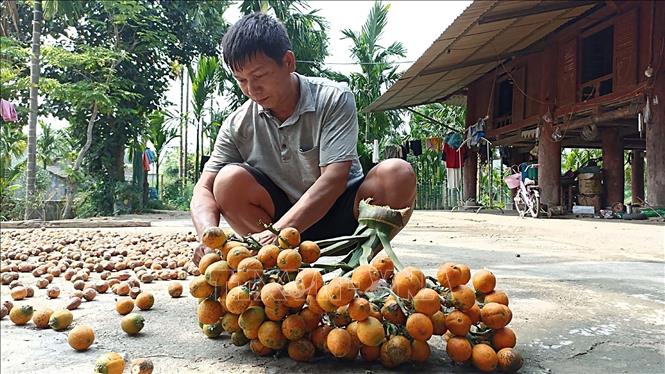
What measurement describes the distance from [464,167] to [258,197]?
10.6 metres

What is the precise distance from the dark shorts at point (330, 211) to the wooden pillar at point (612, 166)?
25.1 feet

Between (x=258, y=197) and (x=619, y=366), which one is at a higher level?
A: (x=258, y=197)

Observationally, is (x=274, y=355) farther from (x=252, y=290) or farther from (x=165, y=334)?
(x=165, y=334)

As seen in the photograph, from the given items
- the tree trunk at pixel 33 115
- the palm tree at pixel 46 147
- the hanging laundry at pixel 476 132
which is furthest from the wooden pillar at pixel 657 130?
the palm tree at pixel 46 147

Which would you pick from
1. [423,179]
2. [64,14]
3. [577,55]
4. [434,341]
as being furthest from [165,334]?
[423,179]

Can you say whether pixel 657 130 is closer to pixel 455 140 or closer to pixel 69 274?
pixel 455 140

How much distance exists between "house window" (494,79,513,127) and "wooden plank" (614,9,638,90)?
363cm

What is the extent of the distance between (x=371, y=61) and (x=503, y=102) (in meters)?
4.90

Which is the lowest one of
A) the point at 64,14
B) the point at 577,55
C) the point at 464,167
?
the point at 464,167

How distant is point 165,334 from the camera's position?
136 centimetres

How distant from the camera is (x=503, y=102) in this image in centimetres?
1078

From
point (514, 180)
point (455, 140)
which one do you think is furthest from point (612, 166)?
point (455, 140)

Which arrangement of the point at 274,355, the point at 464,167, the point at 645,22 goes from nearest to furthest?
the point at 274,355, the point at 645,22, the point at 464,167

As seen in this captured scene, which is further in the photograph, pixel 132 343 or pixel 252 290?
pixel 132 343
